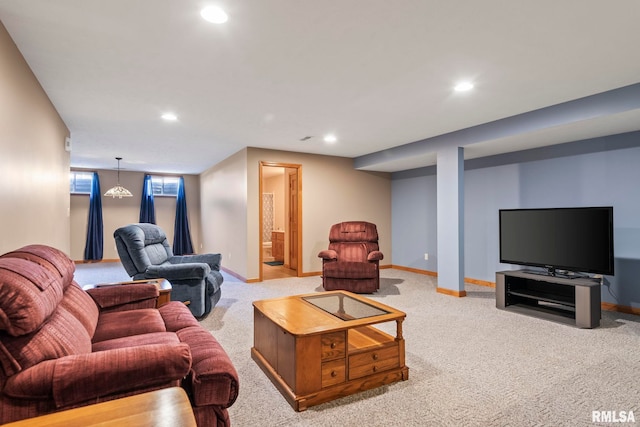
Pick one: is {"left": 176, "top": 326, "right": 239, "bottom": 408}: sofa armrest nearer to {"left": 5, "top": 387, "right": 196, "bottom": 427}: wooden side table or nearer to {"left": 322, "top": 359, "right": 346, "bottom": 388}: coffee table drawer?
{"left": 5, "top": 387, "right": 196, "bottom": 427}: wooden side table

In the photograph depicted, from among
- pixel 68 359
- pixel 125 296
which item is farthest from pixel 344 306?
pixel 68 359

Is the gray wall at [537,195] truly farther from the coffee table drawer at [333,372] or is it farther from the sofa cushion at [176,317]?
the sofa cushion at [176,317]

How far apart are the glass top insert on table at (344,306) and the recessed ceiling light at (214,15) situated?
2095 millimetres

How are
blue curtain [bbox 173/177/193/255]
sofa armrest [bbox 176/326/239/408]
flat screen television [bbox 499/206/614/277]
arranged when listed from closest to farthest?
sofa armrest [bbox 176/326/239/408]
flat screen television [bbox 499/206/614/277]
blue curtain [bbox 173/177/193/255]

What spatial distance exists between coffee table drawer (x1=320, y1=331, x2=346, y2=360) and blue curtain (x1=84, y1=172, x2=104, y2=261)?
8.28 metres

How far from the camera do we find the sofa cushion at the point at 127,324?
196 centimetres

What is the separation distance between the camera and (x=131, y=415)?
0.96m

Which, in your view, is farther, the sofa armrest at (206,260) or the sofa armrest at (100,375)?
the sofa armrest at (206,260)

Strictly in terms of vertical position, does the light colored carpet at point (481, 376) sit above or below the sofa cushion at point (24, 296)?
below

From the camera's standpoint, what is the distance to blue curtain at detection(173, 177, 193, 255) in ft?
29.9

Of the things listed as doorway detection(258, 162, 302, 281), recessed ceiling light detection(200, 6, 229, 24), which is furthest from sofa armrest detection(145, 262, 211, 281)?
recessed ceiling light detection(200, 6, 229, 24)

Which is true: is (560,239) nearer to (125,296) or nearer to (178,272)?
(178,272)

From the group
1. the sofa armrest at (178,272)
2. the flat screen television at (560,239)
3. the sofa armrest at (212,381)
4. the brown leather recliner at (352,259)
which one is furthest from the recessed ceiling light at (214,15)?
the flat screen television at (560,239)

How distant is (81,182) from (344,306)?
8434mm
